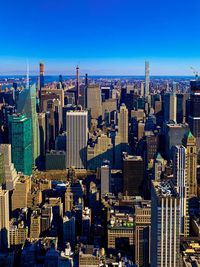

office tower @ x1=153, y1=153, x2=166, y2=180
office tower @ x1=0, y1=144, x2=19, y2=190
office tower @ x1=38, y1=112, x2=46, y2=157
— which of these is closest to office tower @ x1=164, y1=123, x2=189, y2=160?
office tower @ x1=153, y1=153, x2=166, y2=180

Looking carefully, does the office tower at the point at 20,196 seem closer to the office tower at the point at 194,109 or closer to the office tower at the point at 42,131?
the office tower at the point at 42,131

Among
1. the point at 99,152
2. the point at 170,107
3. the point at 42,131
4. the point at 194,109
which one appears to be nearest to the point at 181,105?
the point at 170,107

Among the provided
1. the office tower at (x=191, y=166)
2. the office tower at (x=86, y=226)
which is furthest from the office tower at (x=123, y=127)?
the office tower at (x=86, y=226)

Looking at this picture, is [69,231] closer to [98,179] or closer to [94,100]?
[98,179]

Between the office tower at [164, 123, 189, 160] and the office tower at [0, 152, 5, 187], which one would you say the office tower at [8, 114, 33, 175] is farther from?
the office tower at [164, 123, 189, 160]

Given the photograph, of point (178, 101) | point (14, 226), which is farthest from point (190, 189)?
point (178, 101)
